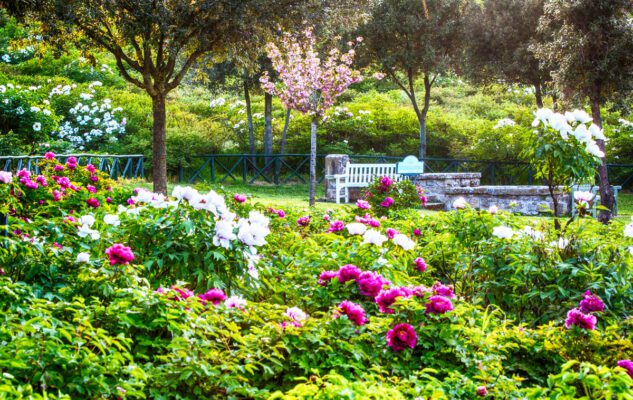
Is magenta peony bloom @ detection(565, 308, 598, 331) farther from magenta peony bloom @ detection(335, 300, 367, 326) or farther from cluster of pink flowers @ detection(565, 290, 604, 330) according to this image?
magenta peony bloom @ detection(335, 300, 367, 326)

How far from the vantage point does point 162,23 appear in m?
9.42

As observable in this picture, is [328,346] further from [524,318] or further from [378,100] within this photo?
[378,100]

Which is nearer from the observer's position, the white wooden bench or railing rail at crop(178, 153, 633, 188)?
the white wooden bench

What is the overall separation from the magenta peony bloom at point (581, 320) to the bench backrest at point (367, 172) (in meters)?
11.1

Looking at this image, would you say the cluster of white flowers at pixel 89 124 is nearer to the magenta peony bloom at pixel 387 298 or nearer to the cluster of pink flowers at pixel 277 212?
the cluster of pink flowers at pixel 277 212

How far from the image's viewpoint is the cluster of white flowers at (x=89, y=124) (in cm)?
1633

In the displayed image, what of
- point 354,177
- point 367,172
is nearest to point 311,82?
point 354,177

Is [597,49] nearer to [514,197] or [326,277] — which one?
[514,197]

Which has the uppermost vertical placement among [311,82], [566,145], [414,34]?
[414,34]

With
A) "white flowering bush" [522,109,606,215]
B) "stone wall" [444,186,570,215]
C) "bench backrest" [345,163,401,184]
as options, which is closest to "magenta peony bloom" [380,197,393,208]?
"white flowering bush" [522,109,606,215]

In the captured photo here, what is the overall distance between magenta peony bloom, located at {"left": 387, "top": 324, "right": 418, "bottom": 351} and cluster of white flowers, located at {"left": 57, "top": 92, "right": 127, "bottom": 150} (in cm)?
1471

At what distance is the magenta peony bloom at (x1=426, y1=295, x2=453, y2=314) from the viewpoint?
2.62 m

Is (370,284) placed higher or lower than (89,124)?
lower

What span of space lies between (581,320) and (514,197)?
32.9ft
